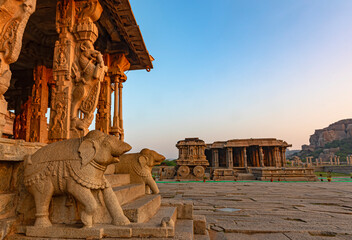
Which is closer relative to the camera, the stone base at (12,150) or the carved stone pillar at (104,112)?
the stone base at (12,150)

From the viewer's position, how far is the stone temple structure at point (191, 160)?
17.3 meters

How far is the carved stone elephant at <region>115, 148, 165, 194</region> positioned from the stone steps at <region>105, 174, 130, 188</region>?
198mm

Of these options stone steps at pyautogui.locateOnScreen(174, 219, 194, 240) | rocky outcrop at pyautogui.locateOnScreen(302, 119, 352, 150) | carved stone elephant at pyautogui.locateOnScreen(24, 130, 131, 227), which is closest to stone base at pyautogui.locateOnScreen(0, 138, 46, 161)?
carved stone elephant at pyautogui.locateOnScreen(24, 130, 131, 227)

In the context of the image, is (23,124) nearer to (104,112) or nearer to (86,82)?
(104,112)

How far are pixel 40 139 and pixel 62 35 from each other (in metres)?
6.20

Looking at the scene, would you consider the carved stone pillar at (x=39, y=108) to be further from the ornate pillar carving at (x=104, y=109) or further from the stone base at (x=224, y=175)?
the stone base at (x=224, y=175)

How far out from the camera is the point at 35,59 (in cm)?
1048

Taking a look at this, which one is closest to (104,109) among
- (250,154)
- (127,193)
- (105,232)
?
(127,193)

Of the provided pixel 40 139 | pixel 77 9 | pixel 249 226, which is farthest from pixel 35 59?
pixel 249 226

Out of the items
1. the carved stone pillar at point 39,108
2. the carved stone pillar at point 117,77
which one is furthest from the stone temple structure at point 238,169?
the carved stone pillar at point 39,108

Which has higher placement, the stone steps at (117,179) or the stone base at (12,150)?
the stone base at (12,150)

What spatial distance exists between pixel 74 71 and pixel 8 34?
2.52 m

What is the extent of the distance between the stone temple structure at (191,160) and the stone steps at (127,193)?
13.7 meters

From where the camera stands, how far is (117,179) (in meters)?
3.66
